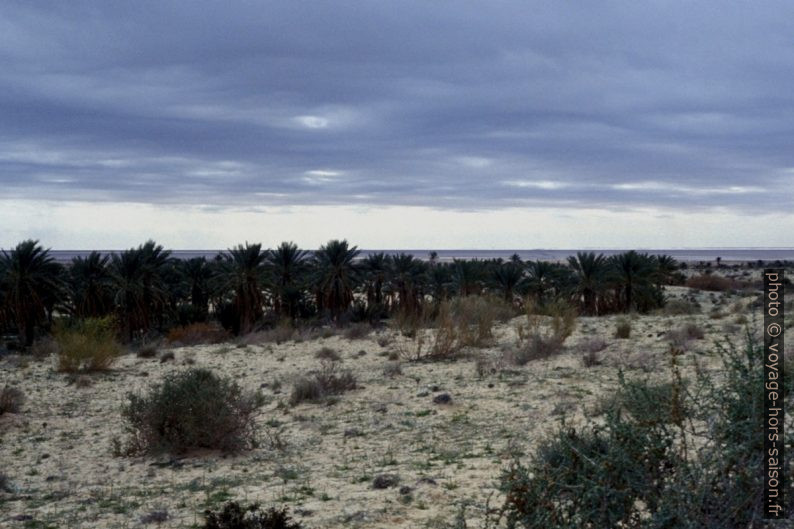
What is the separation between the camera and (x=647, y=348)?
1798 centimetres

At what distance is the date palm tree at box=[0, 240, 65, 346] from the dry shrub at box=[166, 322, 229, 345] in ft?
23.6

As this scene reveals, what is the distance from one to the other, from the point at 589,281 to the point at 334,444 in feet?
86.1

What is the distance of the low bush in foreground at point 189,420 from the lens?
36.1 feet

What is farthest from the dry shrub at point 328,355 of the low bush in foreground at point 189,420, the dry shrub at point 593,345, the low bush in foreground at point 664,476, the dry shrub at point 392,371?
the low bush in foreground at point 664,476

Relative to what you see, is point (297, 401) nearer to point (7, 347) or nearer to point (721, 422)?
point (721, 422)

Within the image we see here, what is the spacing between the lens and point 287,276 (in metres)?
42.0

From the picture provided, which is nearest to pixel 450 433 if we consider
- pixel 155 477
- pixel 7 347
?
pixel 155 477

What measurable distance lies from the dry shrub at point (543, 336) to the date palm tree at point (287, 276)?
18.9 meters

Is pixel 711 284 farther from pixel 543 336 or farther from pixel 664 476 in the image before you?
pixel 664 476

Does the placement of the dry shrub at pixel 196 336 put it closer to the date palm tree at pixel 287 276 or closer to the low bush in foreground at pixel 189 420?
the date palm tree at pixel 287 276

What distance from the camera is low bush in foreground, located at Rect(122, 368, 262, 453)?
36.1 feet

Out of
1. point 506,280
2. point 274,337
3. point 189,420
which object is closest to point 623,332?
point 189,420

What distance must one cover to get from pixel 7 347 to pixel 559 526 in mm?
33835

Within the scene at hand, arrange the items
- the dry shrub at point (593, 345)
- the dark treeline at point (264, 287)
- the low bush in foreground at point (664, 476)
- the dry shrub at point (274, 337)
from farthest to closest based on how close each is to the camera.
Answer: the dark treeline at point (264, 287), the dry shrub at point (274, 337), the dry shrub at point (593, 345), the low bush in foreground at point (664, 476)
